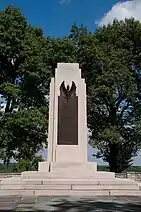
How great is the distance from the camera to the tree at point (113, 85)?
2506 centimetres

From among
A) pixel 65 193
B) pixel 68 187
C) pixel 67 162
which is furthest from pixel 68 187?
pixel 67 162

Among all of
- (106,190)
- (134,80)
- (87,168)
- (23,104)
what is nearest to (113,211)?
(106,190)

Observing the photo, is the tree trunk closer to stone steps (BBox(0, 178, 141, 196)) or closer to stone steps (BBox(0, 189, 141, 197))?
stone steps (BBox(0, 178, 141, 196))

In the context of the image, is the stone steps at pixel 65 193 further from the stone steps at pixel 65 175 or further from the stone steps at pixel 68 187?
the stone steps at pixel 65 175

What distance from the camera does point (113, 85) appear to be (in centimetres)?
2586

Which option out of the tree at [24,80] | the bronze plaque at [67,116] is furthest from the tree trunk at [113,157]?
the bronze plaque at [67,116]

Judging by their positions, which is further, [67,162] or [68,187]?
[67,162]

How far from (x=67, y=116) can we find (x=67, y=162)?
7.62ft

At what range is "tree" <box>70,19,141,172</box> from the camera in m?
25.1

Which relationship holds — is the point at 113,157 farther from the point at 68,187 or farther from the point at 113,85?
the point at 68,187

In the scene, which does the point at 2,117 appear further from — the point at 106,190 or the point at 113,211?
the point at 113,211

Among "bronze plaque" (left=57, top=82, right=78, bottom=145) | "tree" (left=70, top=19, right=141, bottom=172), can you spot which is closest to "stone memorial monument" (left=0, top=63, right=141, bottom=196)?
"bronze plaque" (left=57, top=82, right=78, bottom=145)

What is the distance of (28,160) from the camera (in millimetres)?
23484

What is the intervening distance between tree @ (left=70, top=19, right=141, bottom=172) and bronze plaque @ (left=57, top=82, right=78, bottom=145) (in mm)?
9211
